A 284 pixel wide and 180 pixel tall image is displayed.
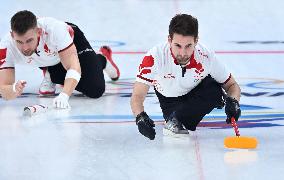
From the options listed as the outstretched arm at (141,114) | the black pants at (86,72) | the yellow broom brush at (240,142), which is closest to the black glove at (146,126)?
the outstretched arm at (141,114)

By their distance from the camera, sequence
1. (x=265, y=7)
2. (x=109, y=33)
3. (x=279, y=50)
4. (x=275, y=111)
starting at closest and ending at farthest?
1. (x=275, y=111)
2. (x=279, y=50)
3. (x=109, y=33)
4. (x=265, y=7)

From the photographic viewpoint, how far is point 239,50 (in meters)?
6.18

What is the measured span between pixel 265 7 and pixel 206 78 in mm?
4876

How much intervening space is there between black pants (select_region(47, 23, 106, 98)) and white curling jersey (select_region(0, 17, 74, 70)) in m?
0.26

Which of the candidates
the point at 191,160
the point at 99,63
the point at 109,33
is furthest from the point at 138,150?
the point at 109,33

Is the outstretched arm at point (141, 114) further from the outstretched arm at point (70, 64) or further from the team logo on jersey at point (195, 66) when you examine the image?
the outstretched arm at point (70, 64)

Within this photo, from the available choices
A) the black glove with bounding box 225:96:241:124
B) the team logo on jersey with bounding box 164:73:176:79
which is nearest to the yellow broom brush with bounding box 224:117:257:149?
the black glove with bounding box 225:96:241:124

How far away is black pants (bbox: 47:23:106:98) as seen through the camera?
4672mm

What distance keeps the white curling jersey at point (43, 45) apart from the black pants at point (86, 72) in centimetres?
26

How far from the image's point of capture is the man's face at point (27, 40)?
4.03 meters

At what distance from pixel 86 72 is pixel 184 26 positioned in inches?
61.7

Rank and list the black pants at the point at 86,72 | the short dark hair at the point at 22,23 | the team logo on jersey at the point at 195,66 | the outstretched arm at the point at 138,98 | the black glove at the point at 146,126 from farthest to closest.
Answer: the black pants at the point at 86,72
the short dark hair at the point at 22,23
the team logo on jersey at the point at 195,66
the outstretched arm at the point at 138,98
the black glove at the point at 146,126

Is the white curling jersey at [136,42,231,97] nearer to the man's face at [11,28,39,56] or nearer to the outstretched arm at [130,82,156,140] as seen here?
the outstretched arm at [130,82,156,140]

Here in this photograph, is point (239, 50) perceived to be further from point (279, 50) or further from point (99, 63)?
point (99, 63)
